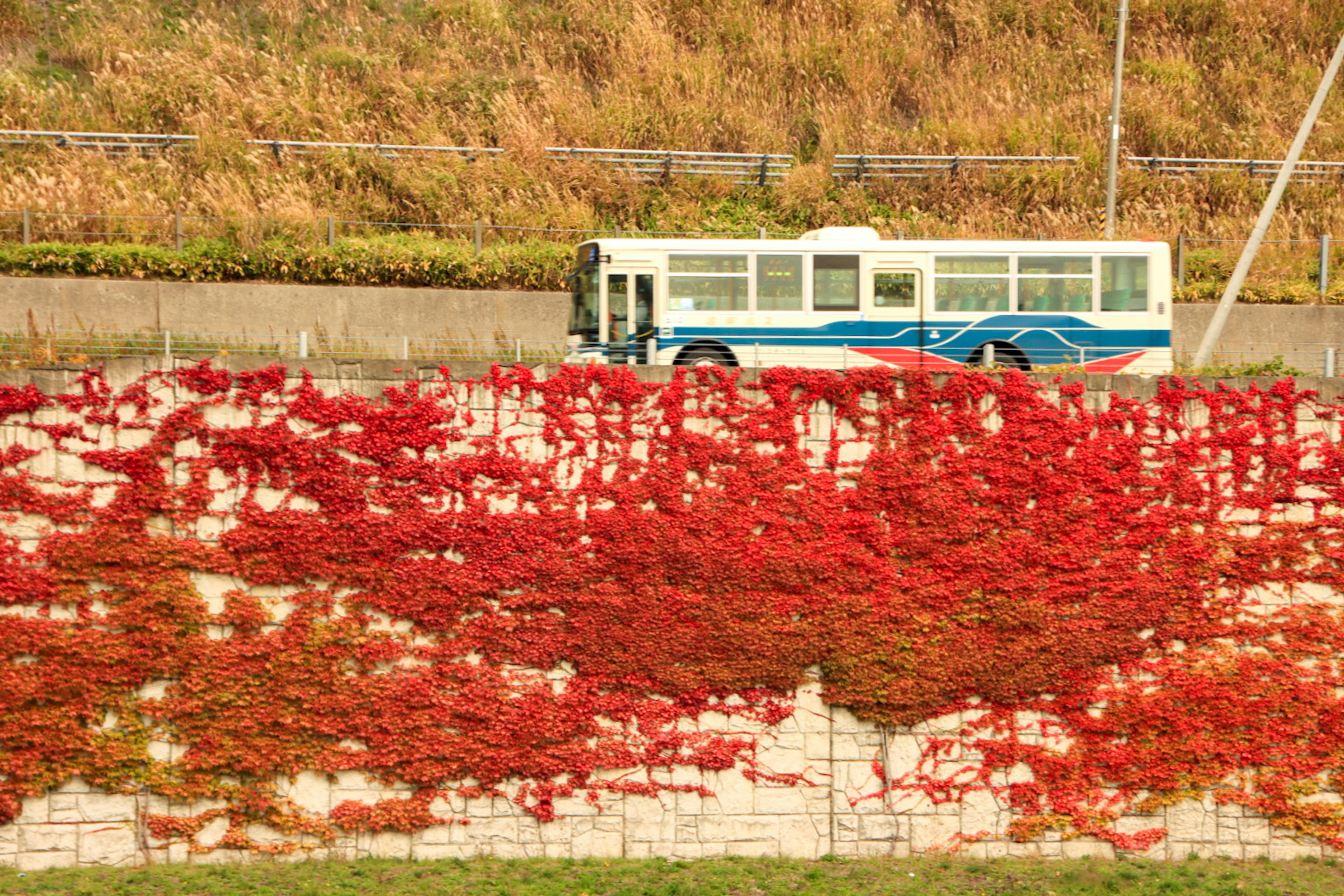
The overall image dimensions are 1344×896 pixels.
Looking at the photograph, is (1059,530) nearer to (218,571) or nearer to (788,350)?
(788,350)

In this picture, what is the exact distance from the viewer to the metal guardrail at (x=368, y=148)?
891 inches

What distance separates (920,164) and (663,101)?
5130 millimetres

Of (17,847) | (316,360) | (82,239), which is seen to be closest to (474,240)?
(82,239)

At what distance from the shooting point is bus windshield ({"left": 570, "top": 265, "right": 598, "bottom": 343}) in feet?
56.1

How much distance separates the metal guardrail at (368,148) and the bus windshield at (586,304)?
657 cm

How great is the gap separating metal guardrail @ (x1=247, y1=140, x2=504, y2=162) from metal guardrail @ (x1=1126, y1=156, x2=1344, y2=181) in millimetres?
12083

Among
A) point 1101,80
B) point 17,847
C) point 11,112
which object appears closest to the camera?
point 17,847

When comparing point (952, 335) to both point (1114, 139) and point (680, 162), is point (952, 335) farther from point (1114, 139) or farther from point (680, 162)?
point (680, 162)

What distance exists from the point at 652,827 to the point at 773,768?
4.35 ft

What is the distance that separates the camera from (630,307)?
55.4 feet

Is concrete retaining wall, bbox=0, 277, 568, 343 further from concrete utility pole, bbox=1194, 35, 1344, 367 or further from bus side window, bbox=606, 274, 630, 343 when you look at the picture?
concrete utility pole, bbox=1194, 35, 1344, 367

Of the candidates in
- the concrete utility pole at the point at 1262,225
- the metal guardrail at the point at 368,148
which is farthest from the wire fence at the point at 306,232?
the concrete utility pole at the point at 1262,225

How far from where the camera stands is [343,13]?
92.0 feet

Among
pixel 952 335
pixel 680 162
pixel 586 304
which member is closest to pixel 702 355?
pixel 586 304
